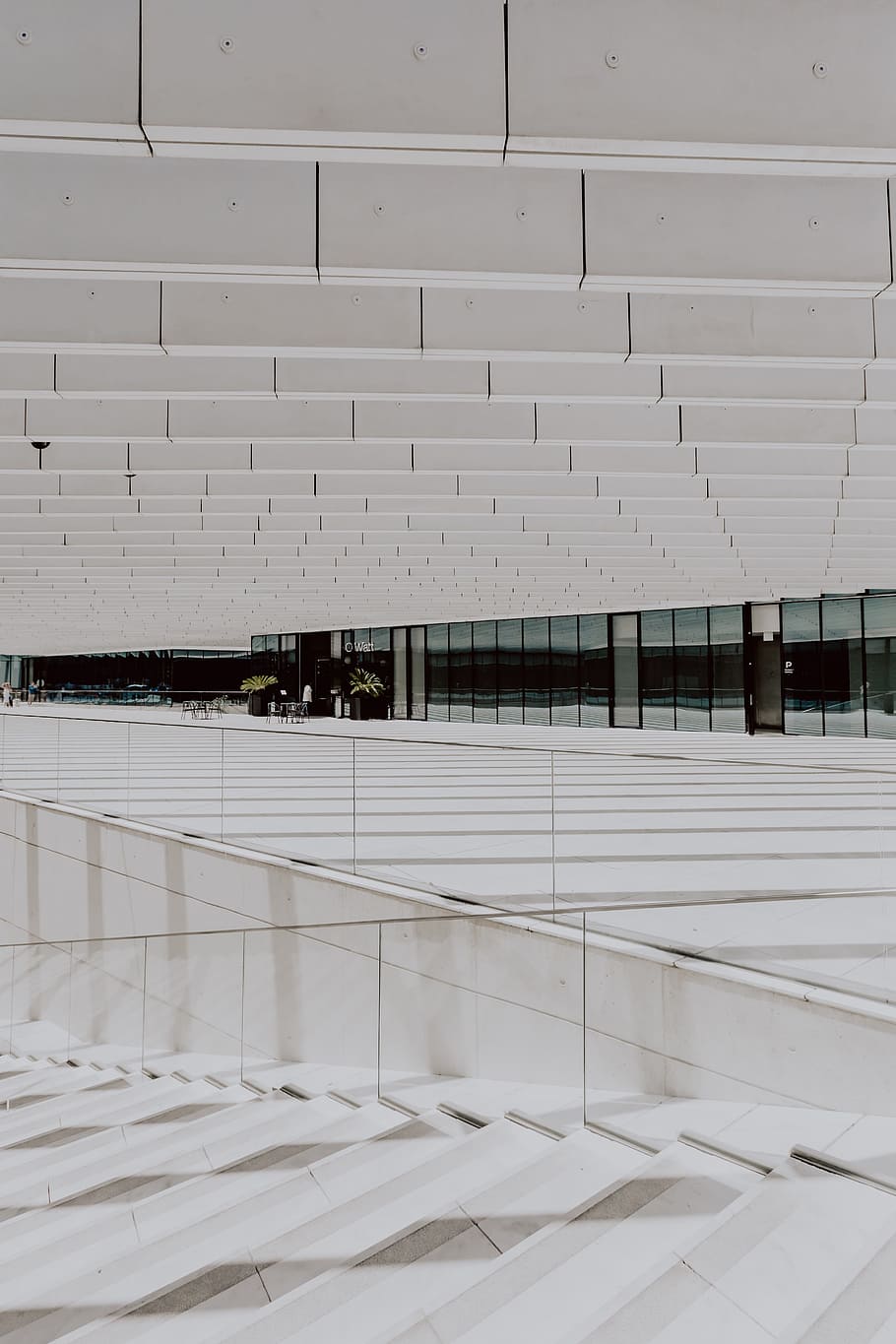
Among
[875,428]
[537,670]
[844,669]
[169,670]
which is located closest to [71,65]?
[875,428]

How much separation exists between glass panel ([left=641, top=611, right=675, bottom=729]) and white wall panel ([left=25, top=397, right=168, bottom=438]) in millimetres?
19441

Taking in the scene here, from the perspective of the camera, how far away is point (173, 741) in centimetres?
1219

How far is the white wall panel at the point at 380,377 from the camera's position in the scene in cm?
534

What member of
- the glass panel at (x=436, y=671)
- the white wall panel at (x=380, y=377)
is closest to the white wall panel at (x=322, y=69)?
the white wall panel at (x=380, y=377)

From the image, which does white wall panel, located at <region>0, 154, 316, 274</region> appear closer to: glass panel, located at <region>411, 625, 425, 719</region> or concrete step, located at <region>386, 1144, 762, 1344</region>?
concrete step, located at <region>386, 1144, 762, 1344</region>

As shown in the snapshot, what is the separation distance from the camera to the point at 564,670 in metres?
26.1

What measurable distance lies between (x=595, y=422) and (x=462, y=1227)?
212 inches

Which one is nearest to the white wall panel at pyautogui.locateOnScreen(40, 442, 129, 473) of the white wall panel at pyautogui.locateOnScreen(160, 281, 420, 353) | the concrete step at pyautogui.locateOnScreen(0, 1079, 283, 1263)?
the white wall panel at pyautogui.locateOnScreen(160, 281, 420, 353)

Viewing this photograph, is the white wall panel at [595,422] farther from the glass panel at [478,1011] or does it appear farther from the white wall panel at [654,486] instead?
the glass panel at [478,1011]

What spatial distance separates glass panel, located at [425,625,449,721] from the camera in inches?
1167

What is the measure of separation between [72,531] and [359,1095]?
7921 mm

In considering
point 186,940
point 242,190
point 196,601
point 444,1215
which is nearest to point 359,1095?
point 186,940

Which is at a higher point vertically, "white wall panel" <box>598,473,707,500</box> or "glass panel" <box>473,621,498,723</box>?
"white wall panel" <box>598,473,707,500</box>

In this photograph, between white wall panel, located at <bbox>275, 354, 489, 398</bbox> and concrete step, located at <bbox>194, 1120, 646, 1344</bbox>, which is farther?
white wall panel, located at <bbox>275, 354, 489, 398</bbox>
